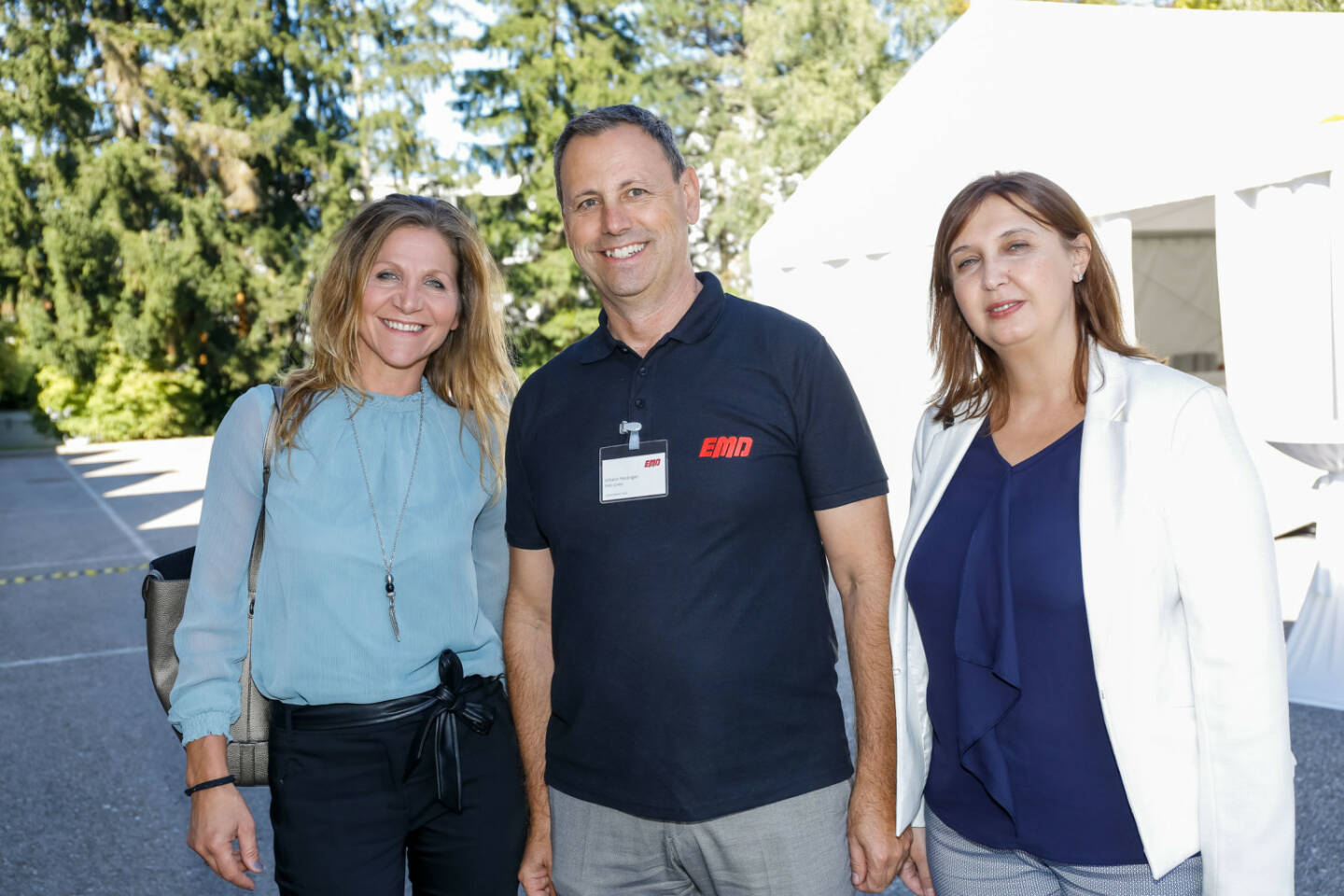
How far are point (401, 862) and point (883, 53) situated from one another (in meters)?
23.6

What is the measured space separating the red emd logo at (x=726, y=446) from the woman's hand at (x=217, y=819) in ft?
3.51

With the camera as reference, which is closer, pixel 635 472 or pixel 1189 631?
pixel 1189 631

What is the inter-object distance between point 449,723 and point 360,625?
0.25m

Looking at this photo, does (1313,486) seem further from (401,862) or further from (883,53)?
(883,53)

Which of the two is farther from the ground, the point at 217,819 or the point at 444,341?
the point at 444,341

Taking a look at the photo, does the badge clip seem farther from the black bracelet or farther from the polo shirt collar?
the black bracelet

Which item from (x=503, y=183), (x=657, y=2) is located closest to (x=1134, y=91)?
(x=503, y=183)

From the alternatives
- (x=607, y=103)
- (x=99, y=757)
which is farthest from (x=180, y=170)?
(x=99, y=757)

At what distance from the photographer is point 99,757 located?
4949 millimetres

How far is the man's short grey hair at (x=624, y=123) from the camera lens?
6.82ft

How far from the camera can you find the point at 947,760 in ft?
6.35

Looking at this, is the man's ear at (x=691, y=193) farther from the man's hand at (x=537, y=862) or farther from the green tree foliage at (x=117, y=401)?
the green tree foliage at (x=117, y=401)

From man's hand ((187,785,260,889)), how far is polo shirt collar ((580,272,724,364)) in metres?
1.07

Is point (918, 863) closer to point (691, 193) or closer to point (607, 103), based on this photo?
point (691, 193)
